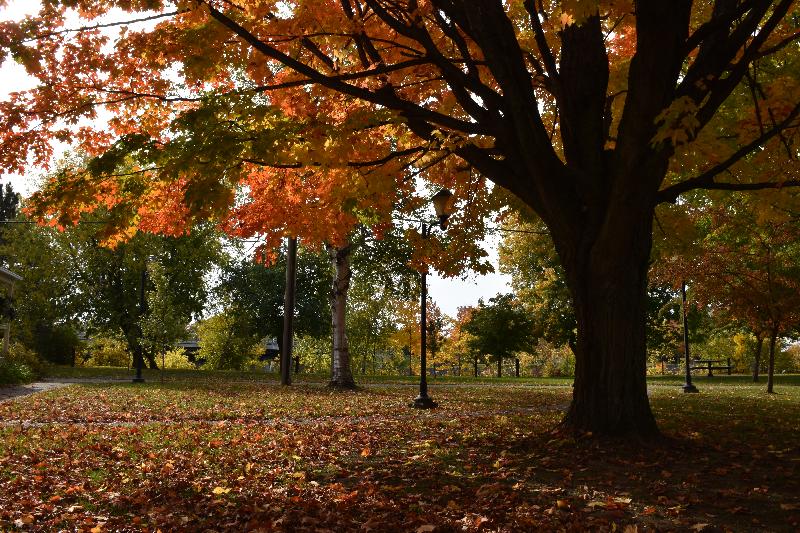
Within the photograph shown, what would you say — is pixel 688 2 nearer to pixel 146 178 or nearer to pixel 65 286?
pixel 146 178

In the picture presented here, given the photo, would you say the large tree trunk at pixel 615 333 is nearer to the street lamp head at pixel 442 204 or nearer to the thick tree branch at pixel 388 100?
the thick tree branch at pixel 388 100

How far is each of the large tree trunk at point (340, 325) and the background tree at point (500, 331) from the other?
1728 cm

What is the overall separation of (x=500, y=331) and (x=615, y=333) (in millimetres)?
29309

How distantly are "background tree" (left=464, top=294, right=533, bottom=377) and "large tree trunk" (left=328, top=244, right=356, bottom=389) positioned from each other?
1728 centimetres

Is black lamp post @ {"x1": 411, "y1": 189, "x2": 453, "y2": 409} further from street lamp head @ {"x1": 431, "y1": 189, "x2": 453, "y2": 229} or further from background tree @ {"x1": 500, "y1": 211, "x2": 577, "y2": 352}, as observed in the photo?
background tree @ {"x1": 500, "y1": 211, "x2": 577, "y2": 352}

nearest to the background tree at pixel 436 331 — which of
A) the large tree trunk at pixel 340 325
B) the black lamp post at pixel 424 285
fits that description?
the large tree trunk at pixel 340 325

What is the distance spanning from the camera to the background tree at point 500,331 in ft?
119

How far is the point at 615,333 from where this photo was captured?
7324mm

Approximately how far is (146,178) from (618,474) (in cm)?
742

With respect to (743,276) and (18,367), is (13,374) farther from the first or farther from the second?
(743,276)

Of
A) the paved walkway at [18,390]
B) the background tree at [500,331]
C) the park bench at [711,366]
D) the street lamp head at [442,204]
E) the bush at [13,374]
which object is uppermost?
the street lamp head at [442,204]

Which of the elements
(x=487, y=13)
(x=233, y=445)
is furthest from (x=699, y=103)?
(x=233, y=445)

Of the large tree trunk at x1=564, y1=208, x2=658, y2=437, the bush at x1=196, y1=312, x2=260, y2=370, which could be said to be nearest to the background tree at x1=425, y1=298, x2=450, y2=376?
the bush at x1=196, y1=312, x2=260, y2=370

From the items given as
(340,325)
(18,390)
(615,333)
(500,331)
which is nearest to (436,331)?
(500,331)
